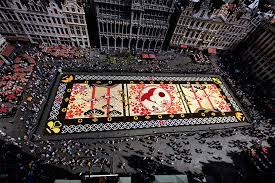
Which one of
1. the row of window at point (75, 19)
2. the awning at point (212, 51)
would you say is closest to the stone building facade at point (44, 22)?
the row of window at point (75, 19)

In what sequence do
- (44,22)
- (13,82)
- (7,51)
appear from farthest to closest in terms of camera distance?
(44,22) → (7,51) → (13,82)

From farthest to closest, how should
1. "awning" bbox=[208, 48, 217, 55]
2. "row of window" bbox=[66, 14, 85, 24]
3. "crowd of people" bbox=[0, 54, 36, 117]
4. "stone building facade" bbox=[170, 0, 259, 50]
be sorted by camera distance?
"awning" bbox=[208, 48, 217, 55]
"stone building facade" bbox=[170, 0, 259, 50]
"row of window" bbox=[66, 14, 85, 24]
"crowd of people" bbox=[0, 54, 36, 117]

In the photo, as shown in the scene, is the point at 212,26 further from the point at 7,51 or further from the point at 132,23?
the point at 7,51

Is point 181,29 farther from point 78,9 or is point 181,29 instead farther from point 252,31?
point 78,9

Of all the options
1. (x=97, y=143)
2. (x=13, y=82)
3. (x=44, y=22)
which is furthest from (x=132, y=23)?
(x=13, y=82)

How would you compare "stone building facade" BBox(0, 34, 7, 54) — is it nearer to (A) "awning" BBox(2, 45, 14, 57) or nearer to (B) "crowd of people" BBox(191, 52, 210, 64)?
(A) "awning" BBox(2, 45, 14, 57)

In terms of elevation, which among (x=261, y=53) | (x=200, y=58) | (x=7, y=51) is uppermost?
(x=200, y=58)

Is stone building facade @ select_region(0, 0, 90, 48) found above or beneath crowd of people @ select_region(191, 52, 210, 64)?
above

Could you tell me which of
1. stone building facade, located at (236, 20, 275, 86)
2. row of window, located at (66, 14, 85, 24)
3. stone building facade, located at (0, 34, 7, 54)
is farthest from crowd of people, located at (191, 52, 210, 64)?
stone building facade, located at (0, 34, 7, 54)
